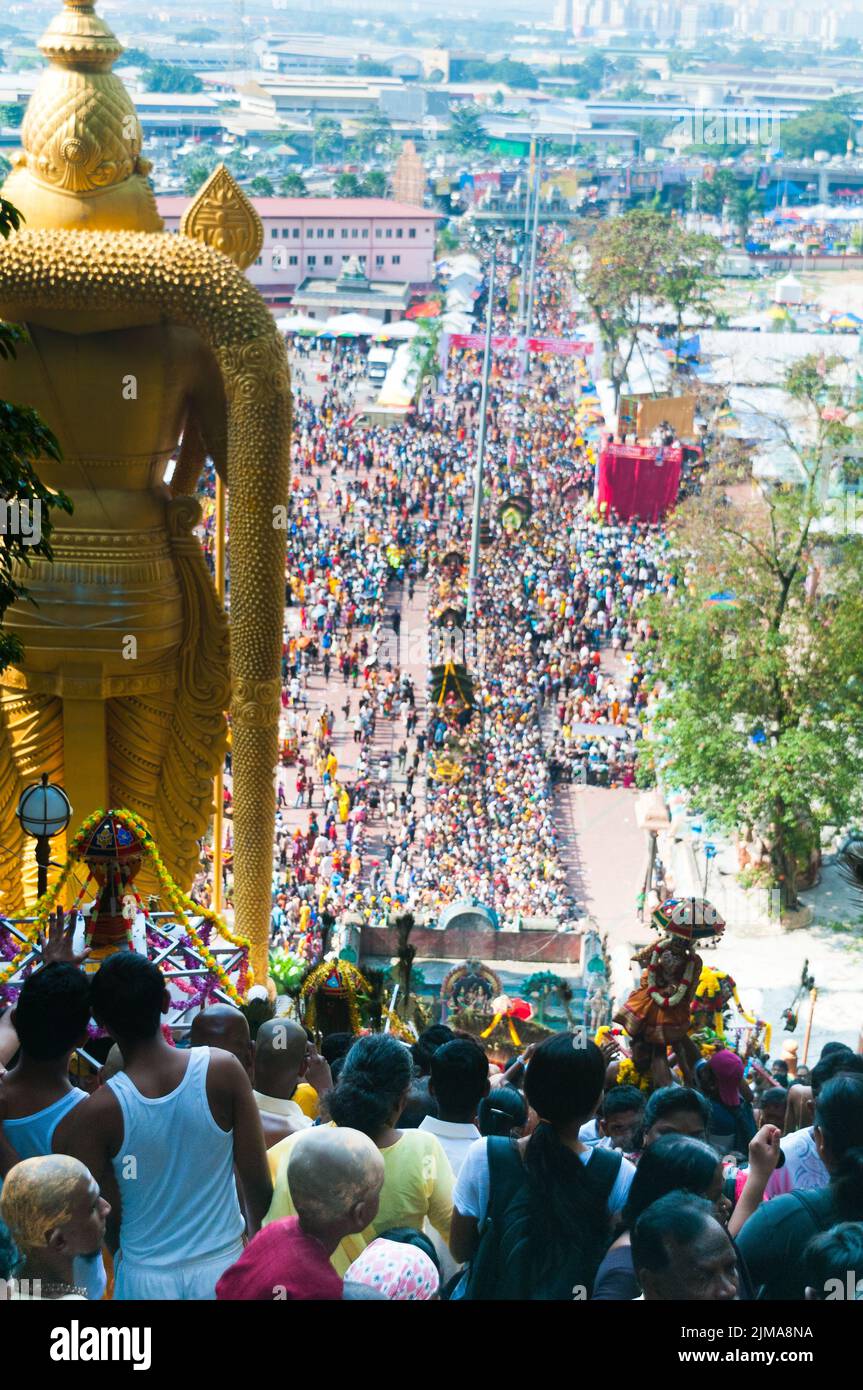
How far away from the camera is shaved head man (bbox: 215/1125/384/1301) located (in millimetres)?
4105

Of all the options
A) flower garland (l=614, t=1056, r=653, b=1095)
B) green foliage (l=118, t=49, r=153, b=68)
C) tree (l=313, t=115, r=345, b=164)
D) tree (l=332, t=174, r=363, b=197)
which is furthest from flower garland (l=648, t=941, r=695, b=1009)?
green foliage (l=118, t=49, r=153, b=68)

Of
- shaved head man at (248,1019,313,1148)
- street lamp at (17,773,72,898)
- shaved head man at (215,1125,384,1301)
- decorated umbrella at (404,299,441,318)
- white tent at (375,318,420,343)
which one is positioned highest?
shaved head man at (215,1125,384,1301)

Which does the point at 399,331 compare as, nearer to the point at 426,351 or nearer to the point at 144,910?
the point at 426,351

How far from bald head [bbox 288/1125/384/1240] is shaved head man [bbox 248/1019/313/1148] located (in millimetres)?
1469

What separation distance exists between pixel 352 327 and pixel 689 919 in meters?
49.8

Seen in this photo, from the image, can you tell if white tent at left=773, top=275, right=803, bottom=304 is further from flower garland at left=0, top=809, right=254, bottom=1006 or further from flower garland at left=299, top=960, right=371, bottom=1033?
flower garland at left=299, top=960, right=371, bottom=1033

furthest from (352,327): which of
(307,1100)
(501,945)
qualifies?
(307,1100)

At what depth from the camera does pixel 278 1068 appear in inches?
226

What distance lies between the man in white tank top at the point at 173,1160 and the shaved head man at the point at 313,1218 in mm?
553

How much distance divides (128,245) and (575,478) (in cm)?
3118

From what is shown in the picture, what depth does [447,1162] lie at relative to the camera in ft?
16.4
